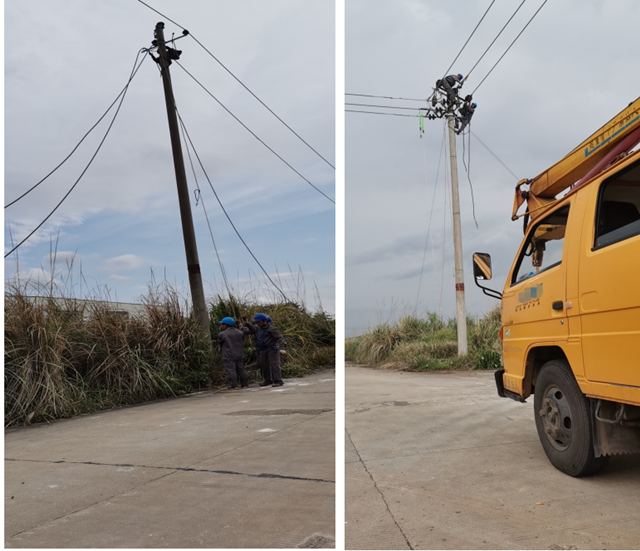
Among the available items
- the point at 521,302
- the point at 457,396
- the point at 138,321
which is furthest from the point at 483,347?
the point at 521,302

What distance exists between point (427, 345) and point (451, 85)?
7.01 metres

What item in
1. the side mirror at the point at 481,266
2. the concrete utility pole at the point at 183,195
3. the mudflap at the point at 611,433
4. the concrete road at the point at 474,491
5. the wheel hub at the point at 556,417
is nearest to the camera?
the concrete road at the point at 474,491

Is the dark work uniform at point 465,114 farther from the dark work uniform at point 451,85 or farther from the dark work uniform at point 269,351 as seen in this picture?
the dark work uniform at point 269,351

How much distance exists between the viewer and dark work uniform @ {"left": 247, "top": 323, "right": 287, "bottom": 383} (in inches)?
382

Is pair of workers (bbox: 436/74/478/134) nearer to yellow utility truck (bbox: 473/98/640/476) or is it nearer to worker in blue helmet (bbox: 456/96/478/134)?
worker in blue helmet (bbox: 456/96/478/134)

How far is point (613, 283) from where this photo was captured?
3404 mm

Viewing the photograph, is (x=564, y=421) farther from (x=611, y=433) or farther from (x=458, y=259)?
(x=458, y=259)

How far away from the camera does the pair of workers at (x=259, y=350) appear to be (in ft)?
30.6

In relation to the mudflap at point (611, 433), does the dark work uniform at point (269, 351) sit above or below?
above

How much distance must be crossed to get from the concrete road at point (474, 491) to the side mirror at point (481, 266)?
154cm

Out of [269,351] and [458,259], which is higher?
[458,259]

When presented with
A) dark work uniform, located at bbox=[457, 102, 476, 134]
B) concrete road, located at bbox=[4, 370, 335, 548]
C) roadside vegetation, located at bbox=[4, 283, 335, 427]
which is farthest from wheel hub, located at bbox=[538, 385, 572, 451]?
dark work uniform, located at bbox=[457, 102, 476, 134]

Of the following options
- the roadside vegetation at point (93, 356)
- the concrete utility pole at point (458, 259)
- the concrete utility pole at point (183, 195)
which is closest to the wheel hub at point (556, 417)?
the roadside vegetation at point (93, 356)

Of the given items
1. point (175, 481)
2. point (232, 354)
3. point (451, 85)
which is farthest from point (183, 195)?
point (451, 85)
